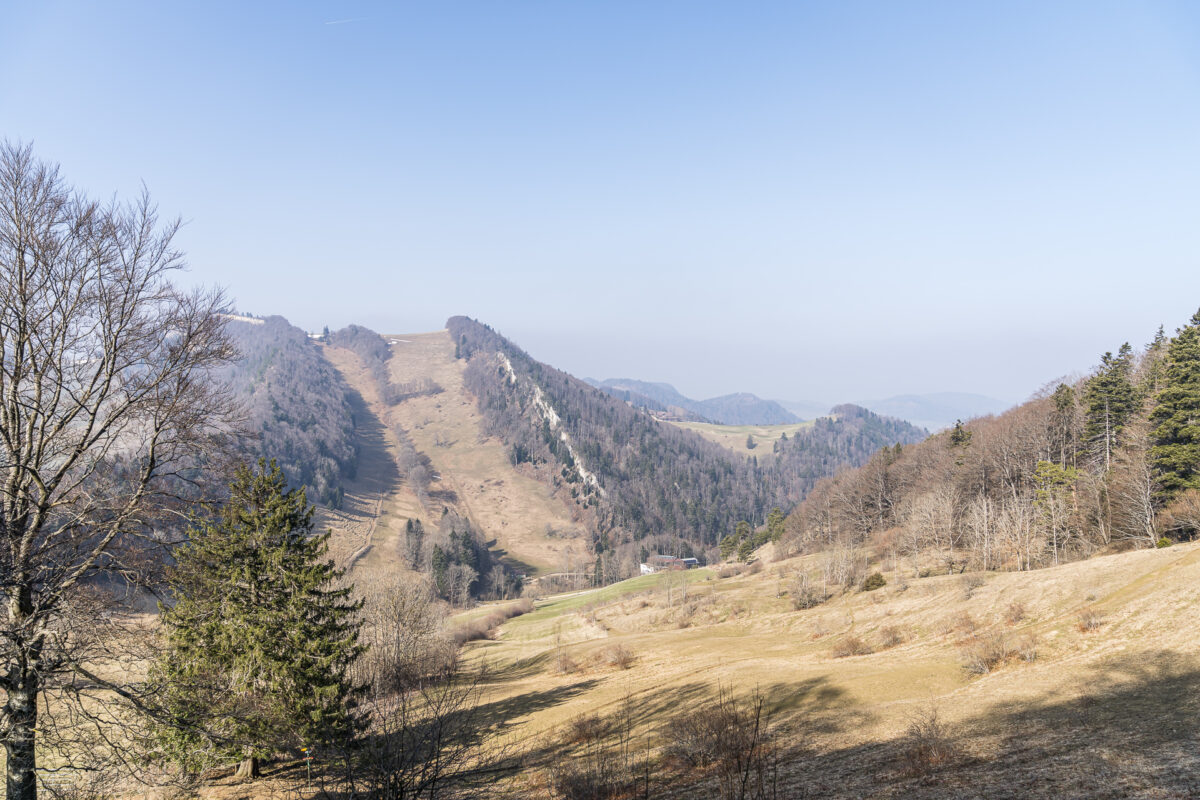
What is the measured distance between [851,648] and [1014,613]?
27.8 feet

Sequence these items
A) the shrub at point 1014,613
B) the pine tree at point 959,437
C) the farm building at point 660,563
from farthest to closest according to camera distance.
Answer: the farm building at point 660,563 < the pine tree at point 959,437 < the shrub at point 1014,613

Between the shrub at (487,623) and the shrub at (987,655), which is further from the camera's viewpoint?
the shrub at (487,623)

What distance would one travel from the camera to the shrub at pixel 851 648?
108ft

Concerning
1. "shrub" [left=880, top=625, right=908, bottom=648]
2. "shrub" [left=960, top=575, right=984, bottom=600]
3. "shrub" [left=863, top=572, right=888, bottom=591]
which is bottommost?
"shrub" [left=863, top=572, right=888, bottom=591]

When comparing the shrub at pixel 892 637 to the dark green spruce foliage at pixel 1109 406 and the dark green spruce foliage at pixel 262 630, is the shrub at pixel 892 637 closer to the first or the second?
the dark green spruce foliage at pixel 262 630

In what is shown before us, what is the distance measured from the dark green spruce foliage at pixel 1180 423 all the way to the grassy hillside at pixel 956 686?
1318 centimetres

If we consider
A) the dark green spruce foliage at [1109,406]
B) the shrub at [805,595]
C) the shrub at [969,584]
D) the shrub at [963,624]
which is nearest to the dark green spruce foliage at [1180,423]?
the dark green spruce foliage at [1109,406]

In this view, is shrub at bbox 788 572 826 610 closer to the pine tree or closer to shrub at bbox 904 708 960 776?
the pine tree

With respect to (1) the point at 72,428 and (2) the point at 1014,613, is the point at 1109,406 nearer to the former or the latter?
(2) the point at 1014,613

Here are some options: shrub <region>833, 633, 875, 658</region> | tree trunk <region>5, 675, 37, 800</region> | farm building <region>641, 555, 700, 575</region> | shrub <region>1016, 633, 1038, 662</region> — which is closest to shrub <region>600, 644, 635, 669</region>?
shrub <region>833, 633, 875, 658</region>

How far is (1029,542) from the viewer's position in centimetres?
4962

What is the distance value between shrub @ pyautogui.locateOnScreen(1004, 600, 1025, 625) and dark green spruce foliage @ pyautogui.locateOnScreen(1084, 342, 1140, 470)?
102ft

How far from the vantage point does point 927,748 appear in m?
15.4

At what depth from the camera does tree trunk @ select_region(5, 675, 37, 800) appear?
9.97 metres
